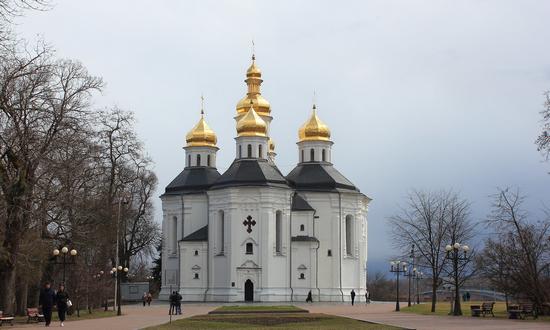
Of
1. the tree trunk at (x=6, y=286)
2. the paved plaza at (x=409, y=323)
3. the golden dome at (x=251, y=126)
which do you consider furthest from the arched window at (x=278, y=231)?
the tree trunk at (x=6, y=286)

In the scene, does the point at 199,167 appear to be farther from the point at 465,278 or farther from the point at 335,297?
the point at 465,278

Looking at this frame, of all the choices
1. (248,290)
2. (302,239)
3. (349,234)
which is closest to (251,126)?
(302,239)

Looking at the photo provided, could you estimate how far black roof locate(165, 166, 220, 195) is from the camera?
7712 centimetres

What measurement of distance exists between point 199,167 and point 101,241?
3374 centimetres

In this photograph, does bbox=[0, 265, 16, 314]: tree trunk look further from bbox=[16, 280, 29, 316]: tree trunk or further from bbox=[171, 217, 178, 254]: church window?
bbox=[171, 217, 178, 254]: church window

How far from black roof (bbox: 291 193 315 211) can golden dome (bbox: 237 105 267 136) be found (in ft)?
20.9

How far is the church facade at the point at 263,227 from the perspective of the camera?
67.8 m

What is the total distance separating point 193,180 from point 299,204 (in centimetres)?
1192

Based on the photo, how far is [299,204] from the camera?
235 ft

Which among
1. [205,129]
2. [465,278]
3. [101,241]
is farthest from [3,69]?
[205,129]

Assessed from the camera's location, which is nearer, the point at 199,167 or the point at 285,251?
the point at 285,251

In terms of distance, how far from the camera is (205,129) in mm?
81125

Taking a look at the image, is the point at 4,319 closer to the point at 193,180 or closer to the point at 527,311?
the point at 527,311

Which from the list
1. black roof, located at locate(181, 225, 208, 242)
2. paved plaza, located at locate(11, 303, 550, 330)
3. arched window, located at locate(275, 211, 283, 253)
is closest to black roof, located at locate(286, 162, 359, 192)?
arched window, located at locate(275, 211, 283, 253)
